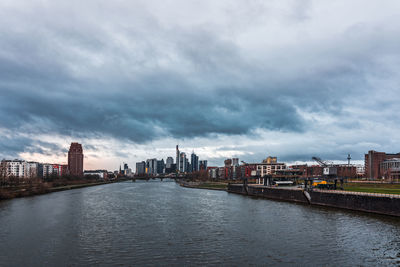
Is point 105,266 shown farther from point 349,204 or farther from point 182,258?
point 349,204

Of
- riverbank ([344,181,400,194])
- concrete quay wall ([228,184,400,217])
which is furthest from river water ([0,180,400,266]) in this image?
riverbank ([344,181,400,194])

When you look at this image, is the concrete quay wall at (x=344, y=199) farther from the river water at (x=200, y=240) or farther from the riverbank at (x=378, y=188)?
the riverbank at (x=378, y=188)

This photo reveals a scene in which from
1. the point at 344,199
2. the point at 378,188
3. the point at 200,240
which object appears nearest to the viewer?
the point at 200,240

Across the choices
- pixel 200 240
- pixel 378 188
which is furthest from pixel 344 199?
pixel 200 240

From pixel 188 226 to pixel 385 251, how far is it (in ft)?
90.3

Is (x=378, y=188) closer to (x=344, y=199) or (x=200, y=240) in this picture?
(x=344, y=199)

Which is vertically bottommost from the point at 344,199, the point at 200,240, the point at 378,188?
the point at 200,240

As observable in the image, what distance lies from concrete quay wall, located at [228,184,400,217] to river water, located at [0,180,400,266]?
275cm

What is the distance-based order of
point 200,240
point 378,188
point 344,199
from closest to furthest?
point 200,240 < point 344,199 < point 378,188

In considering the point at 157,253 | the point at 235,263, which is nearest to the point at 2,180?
the point at 157,253

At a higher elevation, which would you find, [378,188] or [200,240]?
[378,188]

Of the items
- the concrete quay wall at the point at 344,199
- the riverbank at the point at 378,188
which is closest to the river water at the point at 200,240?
the concrete quay wall at the point at 344,199

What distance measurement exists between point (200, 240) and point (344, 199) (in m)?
41.9

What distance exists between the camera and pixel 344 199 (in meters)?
66.3
